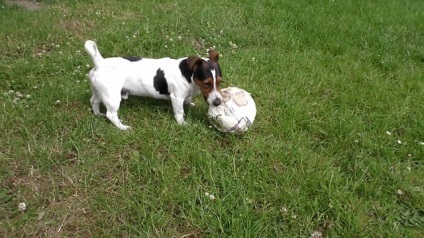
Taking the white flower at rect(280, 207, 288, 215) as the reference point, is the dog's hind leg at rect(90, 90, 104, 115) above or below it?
above

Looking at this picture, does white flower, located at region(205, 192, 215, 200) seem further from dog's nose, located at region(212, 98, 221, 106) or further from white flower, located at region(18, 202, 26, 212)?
white flower, located at region(18, 202, 26, 212)

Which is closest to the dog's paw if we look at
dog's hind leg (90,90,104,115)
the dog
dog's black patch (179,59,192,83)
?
the dog

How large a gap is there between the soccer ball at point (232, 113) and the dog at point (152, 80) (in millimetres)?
108

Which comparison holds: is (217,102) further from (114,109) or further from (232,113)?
(114,109)

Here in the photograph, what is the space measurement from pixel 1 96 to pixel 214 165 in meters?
2.59

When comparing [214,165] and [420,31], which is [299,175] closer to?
[214,165]

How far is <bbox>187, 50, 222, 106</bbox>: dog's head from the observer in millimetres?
3307

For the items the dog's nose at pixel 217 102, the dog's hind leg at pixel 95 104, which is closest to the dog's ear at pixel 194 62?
the dog's nose at pixel 217 102

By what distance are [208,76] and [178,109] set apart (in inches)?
22.3

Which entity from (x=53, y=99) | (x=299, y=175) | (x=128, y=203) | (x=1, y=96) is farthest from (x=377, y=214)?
(x=1, y=96)

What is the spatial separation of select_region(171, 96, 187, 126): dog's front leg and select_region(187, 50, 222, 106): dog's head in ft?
1.07

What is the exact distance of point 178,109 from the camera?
12.1 ft

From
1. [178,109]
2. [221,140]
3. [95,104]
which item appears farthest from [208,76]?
[95,104]

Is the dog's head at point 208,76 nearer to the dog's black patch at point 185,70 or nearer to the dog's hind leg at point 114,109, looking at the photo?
the dog's black patch at point 185,70
